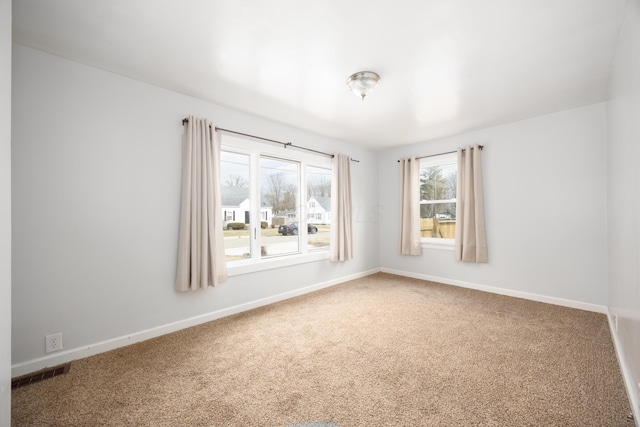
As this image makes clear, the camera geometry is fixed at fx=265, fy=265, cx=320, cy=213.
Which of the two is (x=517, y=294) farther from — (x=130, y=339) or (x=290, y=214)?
(x=130, y=339)

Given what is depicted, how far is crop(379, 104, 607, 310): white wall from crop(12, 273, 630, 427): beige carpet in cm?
56

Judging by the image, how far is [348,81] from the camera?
2.48 m

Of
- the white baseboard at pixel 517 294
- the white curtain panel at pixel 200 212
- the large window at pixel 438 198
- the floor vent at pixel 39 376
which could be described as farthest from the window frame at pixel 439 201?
the floor vent at pixel 39 376

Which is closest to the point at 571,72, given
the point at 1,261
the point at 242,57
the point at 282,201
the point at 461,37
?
the point at 461,37

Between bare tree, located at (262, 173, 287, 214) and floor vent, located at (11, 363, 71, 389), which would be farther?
bare tree, located at (262, 173, 287, 214)

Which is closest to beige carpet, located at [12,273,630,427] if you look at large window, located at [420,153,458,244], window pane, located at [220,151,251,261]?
window pane, located at [220,151,251,261]

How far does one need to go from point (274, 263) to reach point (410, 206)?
8.53 feet

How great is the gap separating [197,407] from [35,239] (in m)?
1.79

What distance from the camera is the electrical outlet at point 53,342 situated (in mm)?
2078

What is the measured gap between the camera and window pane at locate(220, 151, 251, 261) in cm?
327

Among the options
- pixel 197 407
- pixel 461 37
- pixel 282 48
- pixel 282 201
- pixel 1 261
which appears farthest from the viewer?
pixel 282 201

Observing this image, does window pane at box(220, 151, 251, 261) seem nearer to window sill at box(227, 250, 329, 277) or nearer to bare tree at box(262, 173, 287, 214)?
window sill at box(227, 250, 329, 277)

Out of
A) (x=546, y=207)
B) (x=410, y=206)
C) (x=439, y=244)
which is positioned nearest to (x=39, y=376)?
(x=410, y=206)

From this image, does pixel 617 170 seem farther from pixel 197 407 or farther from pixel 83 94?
pixel 83 94
